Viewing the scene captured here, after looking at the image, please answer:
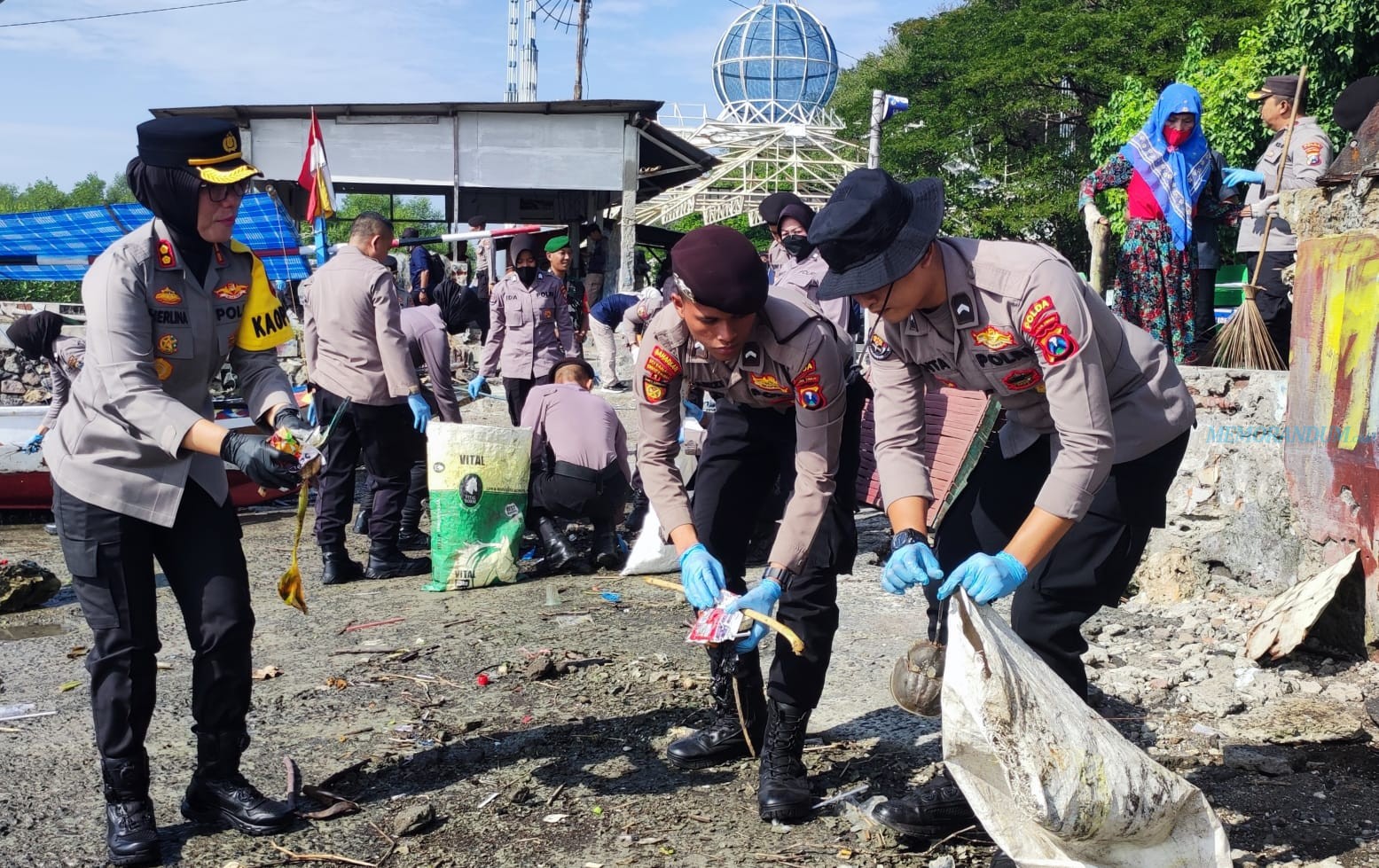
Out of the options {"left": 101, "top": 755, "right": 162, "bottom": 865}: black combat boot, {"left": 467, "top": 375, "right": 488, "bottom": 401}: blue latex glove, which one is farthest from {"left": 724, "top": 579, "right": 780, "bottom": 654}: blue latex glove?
{"left": 467, "top": 375, "right": 488, "bottom": 401}: blue latex glove

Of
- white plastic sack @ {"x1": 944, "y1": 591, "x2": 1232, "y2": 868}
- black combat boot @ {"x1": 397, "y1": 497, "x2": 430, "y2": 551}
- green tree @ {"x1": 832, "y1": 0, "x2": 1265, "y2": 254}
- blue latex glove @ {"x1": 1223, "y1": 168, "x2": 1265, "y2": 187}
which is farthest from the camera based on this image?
green tree @ {"x1": 832, "y1": 0, "x2": 1265, "y2": 254}

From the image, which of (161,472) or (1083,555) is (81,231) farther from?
(1083,555)

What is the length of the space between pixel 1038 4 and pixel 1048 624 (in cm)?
2464

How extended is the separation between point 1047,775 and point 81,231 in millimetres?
13489

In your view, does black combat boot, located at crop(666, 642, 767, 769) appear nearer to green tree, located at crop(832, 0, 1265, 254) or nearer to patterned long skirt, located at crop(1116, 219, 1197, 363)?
patterned long skirt, located at crop(1116, 219, 1197, 363)

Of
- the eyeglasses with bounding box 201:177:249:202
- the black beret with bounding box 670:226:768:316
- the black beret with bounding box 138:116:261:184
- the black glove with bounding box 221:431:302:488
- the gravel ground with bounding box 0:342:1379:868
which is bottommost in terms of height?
the gravel ground with bounding box 0:342:1379:868

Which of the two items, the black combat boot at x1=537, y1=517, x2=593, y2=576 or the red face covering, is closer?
the red face covering

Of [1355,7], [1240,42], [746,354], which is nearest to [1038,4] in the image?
[1240,42]

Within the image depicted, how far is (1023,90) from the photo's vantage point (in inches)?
949

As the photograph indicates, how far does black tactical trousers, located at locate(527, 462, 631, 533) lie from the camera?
625cm

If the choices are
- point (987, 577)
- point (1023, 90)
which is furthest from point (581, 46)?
point (987, 577)

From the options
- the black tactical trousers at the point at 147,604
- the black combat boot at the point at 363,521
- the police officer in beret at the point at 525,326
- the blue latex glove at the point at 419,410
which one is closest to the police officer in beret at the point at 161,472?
the black tactical trousers at the point at 147,604

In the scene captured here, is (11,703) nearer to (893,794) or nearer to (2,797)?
(2,797)

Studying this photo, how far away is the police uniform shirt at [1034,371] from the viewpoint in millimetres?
2453
